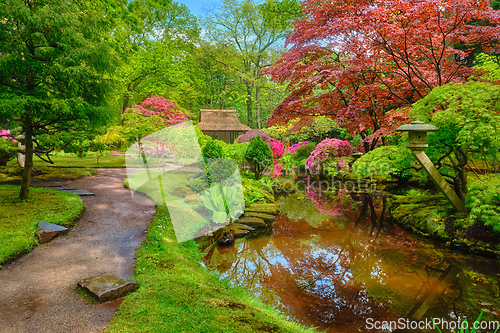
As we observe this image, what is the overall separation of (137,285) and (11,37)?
17.9ft

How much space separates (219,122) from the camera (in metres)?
22.3

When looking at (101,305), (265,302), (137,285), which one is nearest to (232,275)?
(265,302)

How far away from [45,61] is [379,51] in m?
7.81

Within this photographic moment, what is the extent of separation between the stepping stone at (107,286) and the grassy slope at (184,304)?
Result: 0.42ft

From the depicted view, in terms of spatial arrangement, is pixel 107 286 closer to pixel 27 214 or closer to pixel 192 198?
pixel 27 214

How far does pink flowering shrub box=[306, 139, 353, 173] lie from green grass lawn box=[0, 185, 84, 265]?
29.4ft

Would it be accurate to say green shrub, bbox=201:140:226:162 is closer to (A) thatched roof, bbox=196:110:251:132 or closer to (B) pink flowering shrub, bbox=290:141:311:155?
(B) pink flowering shrub, bbox=290:141:311:155

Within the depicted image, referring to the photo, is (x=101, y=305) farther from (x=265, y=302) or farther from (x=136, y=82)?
(x=136, y=82)

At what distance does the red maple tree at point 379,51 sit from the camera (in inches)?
225

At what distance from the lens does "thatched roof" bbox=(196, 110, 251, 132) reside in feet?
71.8

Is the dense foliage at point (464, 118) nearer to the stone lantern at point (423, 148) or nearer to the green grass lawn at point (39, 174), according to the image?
the stone lantern at point (423, 148)

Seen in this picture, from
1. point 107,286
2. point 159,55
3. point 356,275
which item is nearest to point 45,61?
point 107,286

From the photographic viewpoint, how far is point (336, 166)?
494 inches

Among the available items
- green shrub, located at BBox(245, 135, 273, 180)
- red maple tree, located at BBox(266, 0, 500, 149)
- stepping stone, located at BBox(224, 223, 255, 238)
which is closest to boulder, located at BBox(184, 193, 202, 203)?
stepping stone, located at BBox(224, 223, 255, 238)
